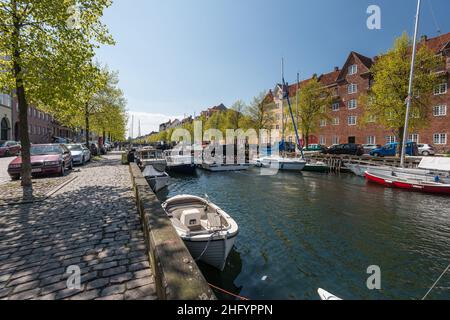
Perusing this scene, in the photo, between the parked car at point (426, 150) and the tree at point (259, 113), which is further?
the tree at point (259, 113)

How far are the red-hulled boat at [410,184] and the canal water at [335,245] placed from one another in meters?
0.97

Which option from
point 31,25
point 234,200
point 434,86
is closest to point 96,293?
point 31,25

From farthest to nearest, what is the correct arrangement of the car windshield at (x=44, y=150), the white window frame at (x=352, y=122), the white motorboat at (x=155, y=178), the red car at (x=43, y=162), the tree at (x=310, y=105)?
the white window frame at (x=352, y=122) → the tree at (x=310, y=105) → the white motorboat at (x=155, y=178) → the car windshield at (x=44, y=150) → the red car at (x=43, y=162)

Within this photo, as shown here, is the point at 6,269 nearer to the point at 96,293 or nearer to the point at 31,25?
the point at 96,293

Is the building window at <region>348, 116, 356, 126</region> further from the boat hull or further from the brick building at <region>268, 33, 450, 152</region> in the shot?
the boat hull

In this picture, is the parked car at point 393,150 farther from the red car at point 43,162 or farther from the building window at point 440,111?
the red car at point 43,162

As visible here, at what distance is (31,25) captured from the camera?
377 inches

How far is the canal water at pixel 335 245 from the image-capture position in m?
6.22


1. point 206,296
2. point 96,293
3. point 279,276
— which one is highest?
point 206,296

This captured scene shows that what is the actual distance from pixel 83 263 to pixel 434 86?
3234cm

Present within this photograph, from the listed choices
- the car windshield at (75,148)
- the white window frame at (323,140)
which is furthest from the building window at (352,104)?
the car windshield at (75,148)

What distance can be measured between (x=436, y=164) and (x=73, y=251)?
22998 millimetres

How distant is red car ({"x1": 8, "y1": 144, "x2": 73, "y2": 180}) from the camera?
40.4 feet

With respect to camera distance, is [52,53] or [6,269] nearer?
[6,269]
